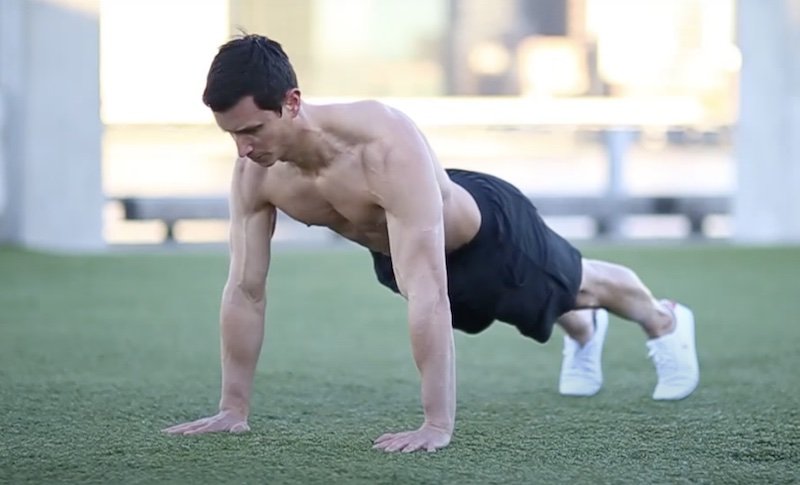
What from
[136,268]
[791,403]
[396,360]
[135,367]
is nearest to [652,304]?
[791,403]

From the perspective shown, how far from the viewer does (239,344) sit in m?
2.77

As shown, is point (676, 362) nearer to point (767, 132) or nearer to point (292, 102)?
point (292, 102)

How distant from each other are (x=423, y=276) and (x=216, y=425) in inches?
20.0

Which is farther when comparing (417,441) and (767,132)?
(767,132)

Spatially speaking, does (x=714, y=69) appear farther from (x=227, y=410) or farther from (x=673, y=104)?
(x=227, y=410)

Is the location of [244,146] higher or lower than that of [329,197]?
higher

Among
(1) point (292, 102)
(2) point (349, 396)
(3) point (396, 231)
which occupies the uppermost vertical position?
(1) point (292, 102)

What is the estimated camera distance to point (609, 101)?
9070 millimetres

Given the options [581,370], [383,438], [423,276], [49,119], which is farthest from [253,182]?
[49,119]

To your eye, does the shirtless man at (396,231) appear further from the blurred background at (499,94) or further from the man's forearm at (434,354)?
the blurred background at (499,94)

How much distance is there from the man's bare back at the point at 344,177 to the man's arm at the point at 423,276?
0.02 meters

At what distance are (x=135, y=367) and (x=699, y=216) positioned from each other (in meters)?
5.71

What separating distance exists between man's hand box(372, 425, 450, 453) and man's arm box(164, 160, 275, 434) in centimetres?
34

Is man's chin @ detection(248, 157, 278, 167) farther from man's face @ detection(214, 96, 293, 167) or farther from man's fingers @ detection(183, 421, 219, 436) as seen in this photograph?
man's fingers @ detection(183, 421, 219, 436)
